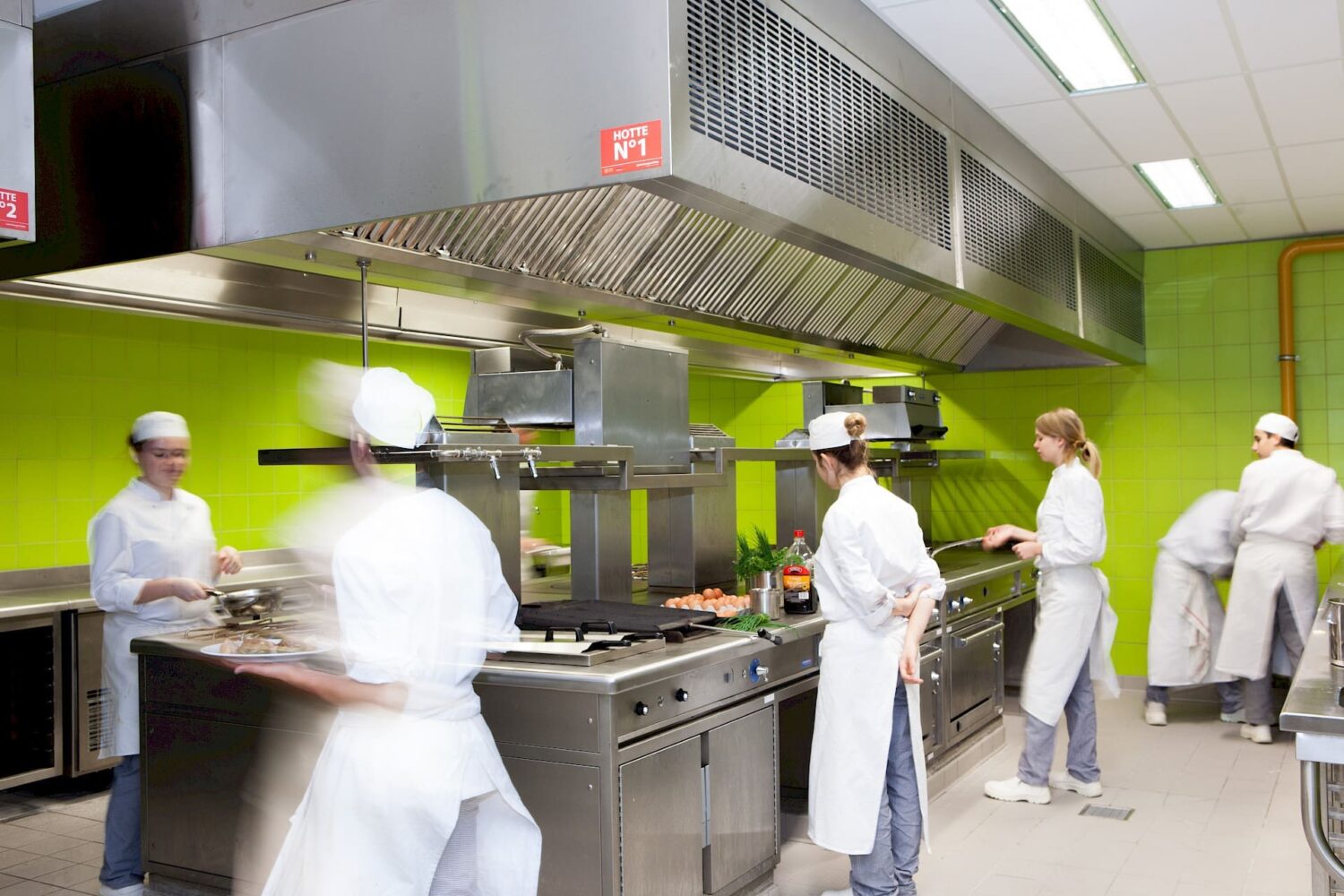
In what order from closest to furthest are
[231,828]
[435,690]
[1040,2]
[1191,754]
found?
[435,690], [1040,2], [231,828], [1191,754]

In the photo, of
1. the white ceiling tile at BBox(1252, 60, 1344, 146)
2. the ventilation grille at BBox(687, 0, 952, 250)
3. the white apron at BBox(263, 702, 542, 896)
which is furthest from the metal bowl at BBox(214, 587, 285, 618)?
the white ceiling tile at BBox(1252, 60, 1344, 146)

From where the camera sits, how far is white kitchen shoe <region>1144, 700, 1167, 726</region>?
20.4 feet

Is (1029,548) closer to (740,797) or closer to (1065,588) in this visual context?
(1065,588)

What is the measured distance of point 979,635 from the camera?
5441 mm

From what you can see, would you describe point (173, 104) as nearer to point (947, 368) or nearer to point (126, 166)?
point (126, 166)

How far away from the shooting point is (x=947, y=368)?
7301mm

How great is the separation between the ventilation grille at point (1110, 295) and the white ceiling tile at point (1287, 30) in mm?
2090

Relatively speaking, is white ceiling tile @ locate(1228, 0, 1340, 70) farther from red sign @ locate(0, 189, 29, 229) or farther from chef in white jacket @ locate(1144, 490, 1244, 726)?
red sign @ locate(0, 189, 29, 229)

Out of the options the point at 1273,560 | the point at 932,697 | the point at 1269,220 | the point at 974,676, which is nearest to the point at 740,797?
the point at 932,697

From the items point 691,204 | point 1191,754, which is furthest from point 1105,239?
point 691,204

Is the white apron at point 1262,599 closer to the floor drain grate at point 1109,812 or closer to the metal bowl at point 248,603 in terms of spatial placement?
the floor drain grate at point 1109,812

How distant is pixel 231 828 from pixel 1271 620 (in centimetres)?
501

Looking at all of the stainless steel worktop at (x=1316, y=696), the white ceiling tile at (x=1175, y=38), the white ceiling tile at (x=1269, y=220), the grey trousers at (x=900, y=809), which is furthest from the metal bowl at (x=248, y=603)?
the white ceiling tile at (x=1269, y=220)

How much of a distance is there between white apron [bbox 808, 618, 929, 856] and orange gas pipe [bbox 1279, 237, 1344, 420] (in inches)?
173
